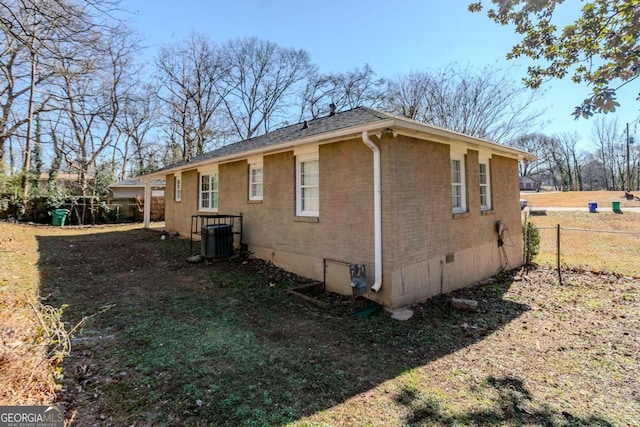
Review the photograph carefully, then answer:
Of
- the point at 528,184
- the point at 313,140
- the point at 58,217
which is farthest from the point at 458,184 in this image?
the point at 528,184

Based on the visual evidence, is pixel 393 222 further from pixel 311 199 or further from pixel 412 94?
pixel 412 94

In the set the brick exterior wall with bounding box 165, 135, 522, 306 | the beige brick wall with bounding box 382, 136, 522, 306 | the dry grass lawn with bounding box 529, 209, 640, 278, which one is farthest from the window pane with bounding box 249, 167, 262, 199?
the dry grass lawn with bounding box 529, 209, 640, 278

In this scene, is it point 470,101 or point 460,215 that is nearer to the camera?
point 460,215

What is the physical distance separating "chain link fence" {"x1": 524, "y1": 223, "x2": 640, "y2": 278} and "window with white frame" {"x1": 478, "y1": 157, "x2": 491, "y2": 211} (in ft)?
5.49

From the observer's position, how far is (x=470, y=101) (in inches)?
847

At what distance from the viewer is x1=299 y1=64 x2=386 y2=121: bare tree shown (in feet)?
85.8

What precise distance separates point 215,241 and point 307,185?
3.18m

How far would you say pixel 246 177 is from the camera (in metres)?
9.27

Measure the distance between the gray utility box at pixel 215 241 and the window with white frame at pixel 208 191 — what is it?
2507 millimetres

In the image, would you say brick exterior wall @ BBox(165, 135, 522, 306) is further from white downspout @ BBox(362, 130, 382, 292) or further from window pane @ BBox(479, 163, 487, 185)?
window pane @ BBox(479, 163, 487, 185)

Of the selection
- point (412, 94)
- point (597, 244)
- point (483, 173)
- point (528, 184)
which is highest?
point (412, 94)

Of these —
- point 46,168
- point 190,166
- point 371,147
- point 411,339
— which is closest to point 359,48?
point 190,166

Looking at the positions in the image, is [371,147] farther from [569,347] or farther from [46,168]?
[46,168]

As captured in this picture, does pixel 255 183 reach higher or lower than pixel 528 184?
lower
